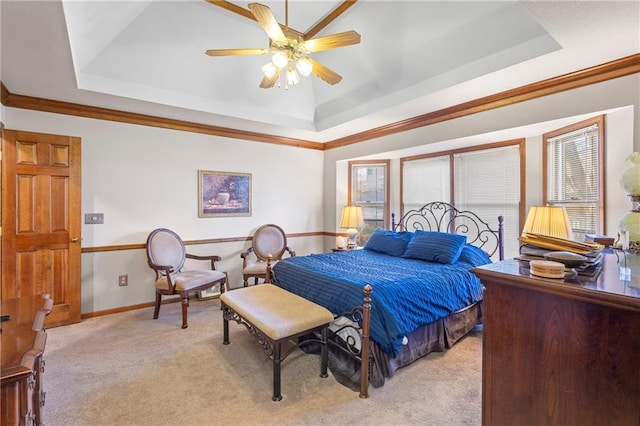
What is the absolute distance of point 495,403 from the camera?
1262mm

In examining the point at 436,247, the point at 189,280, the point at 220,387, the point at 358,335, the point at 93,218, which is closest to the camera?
the point at 220,387

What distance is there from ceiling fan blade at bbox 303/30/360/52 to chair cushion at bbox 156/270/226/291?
9.06ft

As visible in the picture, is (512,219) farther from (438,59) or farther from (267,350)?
(267,350)

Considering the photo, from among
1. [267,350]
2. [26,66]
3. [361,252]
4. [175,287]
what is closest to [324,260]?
[361,252]

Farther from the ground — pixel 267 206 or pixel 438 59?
pixel 438 59

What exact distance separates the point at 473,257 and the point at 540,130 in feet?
5.06

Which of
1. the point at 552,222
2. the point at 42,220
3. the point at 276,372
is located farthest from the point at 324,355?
the point at 42,220

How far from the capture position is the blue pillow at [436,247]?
3258 millimetres

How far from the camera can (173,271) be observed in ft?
12.5

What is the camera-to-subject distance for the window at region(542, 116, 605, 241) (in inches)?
107

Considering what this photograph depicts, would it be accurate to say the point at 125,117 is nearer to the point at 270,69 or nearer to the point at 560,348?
the point at 270,69

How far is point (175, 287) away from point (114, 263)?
1018mm

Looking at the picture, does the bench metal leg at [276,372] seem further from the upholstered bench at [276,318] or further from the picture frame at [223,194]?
the picture frame at [223,194]

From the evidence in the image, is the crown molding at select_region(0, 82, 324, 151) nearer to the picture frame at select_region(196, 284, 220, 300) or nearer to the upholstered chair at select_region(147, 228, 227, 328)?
the upholstered chair at select_region(147, 228, 227, 328)
